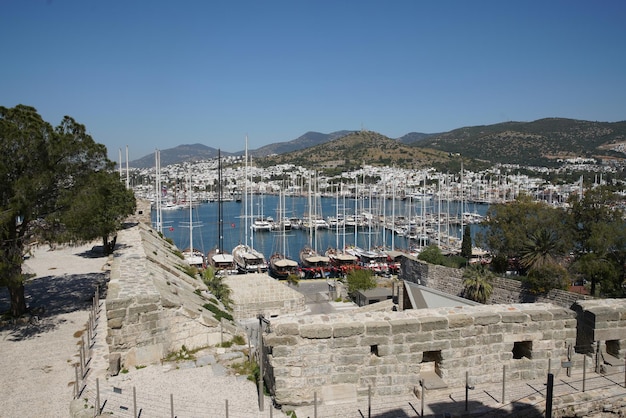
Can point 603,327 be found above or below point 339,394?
above

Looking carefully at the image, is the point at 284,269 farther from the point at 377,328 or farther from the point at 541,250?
the point at 377,328

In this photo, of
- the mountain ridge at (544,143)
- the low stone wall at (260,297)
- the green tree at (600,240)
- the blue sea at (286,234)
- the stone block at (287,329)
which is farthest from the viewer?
the mountain ridge at (544,143)

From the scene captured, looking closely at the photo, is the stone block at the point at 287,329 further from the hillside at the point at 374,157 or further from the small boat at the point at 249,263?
the hillside at the point at 374,157

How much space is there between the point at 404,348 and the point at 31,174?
33.4 ft

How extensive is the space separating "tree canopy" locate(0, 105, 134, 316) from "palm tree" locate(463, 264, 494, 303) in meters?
Answer: 20.6

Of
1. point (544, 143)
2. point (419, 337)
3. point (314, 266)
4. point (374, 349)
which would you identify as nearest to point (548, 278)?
point (419, 337)

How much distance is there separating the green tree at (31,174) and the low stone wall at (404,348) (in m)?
7.63

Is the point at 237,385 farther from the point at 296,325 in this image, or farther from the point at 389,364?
the point at 389,364

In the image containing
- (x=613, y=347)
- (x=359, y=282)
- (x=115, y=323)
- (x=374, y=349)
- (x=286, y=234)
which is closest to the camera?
(x=374, y=349)

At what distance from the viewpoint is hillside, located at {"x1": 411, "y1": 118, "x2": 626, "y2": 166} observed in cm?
15200

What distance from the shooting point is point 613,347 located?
7199 millimetres

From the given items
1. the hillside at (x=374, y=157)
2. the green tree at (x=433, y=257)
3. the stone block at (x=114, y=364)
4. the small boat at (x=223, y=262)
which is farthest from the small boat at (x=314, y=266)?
A: the hillside at (x=374, y=157)

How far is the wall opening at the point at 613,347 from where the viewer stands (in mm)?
7146

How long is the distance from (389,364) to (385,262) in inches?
1688
